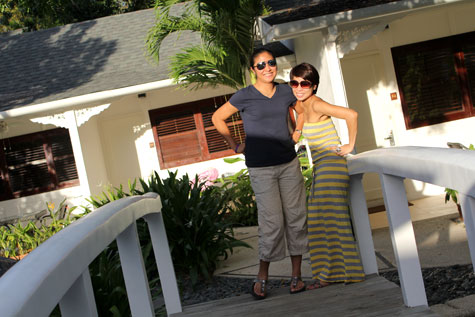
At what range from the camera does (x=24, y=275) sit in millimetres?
1096

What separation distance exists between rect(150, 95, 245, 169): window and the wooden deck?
8.99 metres

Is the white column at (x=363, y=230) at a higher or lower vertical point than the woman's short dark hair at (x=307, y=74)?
lower

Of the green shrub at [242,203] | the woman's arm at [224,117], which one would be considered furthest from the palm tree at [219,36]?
the woman's arm at [224,117]

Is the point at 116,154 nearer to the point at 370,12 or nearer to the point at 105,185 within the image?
the point at 105,185

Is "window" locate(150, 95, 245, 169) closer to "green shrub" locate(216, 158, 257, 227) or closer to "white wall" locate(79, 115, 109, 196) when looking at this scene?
"white wall" locate(79, 115, 109, 196)

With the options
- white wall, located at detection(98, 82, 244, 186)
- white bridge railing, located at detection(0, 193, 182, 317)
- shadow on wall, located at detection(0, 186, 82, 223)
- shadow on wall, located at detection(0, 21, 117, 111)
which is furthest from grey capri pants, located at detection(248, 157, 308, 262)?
shadow on wall, located at detection(0, 186, 82, 223)

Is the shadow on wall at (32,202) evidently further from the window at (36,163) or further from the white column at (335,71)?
the white column at (335,71)

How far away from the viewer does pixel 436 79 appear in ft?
33.9

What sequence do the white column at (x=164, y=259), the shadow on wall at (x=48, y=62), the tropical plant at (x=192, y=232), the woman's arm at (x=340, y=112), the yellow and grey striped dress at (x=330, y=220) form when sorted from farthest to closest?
1. the shadow on wall at (x=48, y=62)
2. the tropical plant at (x=192, y=232)
3. the woman's arm at (x=340, y=112)
4. the yellow and grey striped dress at (x=330, y=220)
5. the white column at (x=164, y=259)

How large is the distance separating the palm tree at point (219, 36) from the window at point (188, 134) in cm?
291

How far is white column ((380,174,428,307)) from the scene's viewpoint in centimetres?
282

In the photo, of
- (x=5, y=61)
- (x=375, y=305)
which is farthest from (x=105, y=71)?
(x=375, y=305)

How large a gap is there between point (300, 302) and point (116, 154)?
9.94 metres

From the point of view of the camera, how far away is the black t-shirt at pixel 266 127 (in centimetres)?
401
